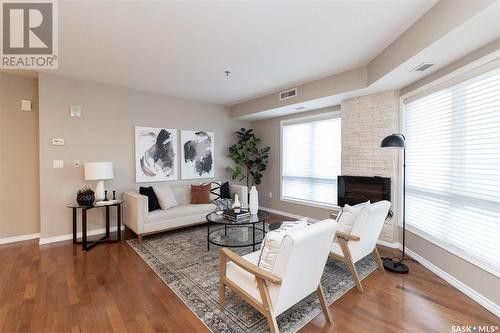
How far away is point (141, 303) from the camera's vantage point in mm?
2115

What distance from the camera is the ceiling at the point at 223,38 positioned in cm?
203

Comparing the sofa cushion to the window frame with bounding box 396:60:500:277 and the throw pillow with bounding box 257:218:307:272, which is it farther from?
the window frame with bounding box 396:60:500:277

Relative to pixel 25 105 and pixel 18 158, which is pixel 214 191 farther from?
pixel 25 105

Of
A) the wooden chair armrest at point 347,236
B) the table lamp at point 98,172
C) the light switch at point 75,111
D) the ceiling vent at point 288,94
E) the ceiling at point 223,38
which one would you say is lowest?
the wooden chair armrest at point 347,236

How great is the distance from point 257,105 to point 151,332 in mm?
4324

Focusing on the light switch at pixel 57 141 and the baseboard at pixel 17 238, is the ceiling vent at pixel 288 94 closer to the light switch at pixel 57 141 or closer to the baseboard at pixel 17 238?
the light switch at pixel 57 141

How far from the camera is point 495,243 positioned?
6.68 feet

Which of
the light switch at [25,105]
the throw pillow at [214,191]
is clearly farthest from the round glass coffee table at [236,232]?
the light switch at [25,105]

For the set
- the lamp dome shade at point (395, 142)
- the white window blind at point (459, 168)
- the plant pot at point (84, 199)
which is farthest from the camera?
the plant pot at point (84, 199)

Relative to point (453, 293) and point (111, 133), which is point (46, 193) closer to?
point (111, 133)

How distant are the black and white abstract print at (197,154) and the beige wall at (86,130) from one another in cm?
39

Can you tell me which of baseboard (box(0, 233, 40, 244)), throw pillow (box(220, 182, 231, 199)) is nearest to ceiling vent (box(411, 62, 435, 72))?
throw pillow (box(220, 182, 231, 199))

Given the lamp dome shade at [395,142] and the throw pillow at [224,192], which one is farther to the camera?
the throw pillow at [224,192]

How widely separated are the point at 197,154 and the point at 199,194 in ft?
3.53
